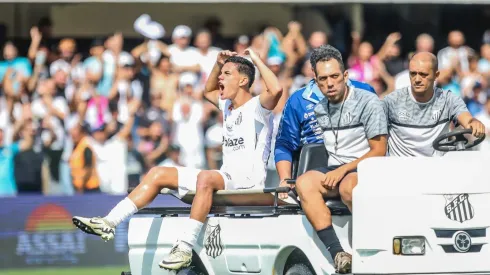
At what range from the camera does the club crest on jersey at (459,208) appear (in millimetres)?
8109

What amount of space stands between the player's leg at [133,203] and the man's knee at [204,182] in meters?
0.34

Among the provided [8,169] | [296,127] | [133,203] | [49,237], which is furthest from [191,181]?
[49,237]

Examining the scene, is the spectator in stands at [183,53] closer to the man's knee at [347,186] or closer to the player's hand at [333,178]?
the player's hand at [333,178]

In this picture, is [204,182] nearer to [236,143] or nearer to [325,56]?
[236,143]

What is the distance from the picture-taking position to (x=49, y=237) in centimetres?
1614

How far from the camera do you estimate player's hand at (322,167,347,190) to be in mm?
8720

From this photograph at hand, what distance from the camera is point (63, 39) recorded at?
Answer: 57.0 feet

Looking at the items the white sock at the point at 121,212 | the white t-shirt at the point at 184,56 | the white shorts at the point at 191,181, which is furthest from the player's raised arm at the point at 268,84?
the white t-shirt at the point at 184,56

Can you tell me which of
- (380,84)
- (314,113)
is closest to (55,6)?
(380,84)

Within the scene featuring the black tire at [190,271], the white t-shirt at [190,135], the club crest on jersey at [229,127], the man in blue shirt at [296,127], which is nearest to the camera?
the black tire at [190,271]

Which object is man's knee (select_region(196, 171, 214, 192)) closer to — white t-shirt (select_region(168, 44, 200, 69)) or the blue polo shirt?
the blue polo shirt

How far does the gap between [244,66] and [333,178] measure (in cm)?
226

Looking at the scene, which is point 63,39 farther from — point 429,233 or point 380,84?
point 429,233

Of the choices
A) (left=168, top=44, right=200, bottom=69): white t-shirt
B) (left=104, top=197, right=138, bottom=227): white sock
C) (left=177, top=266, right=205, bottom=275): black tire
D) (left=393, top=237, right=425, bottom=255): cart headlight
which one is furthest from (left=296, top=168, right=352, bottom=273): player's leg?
(left=168, top=44, right=200, bottom=69): white t-shirt
